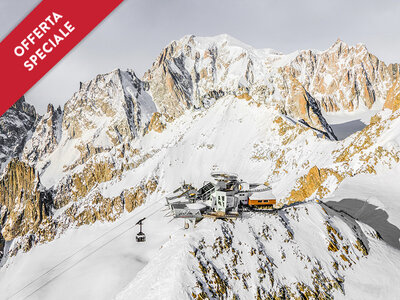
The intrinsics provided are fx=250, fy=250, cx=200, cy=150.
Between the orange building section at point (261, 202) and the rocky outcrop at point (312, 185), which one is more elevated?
the rocky outcrop at point (312, 185)

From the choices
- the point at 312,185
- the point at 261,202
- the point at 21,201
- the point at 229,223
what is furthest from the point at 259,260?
the point at 21,201

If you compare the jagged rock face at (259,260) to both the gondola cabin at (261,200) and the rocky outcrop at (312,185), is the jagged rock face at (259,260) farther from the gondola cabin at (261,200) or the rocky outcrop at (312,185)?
the rocky outcrop at (312,185)

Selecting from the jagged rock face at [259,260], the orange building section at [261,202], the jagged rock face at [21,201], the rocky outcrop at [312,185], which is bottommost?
the jagged rock face at [21,201]

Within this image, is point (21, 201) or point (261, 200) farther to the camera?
point (21, 201)

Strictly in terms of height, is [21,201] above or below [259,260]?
below

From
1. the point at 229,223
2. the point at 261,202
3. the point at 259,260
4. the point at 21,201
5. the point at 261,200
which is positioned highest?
the point at 261,200

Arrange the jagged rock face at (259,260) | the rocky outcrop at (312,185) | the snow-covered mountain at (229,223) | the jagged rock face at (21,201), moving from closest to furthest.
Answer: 1. the jagged rock face at (259,260)
2. the snow-covered mountain at (229,223)
3. the rocky outcrop at (312,185)
4. the jagged rock face at (21,201)

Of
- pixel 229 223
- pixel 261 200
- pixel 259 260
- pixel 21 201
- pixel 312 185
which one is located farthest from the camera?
pixel 21 201

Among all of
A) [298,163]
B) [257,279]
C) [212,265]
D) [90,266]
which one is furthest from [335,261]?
[90,266]

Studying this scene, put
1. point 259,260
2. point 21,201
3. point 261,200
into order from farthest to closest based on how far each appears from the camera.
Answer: point 21,201 → point 261,200 → point 259,260

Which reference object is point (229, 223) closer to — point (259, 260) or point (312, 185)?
point (259, 260)

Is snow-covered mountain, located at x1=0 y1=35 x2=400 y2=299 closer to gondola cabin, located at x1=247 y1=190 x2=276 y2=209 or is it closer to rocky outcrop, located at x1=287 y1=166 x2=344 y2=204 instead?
rocky outcrop, located at x1=287 y1=166 x2=344 y2=204

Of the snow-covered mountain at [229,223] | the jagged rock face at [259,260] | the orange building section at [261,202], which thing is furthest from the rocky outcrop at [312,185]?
the orange building section at [261,202]
